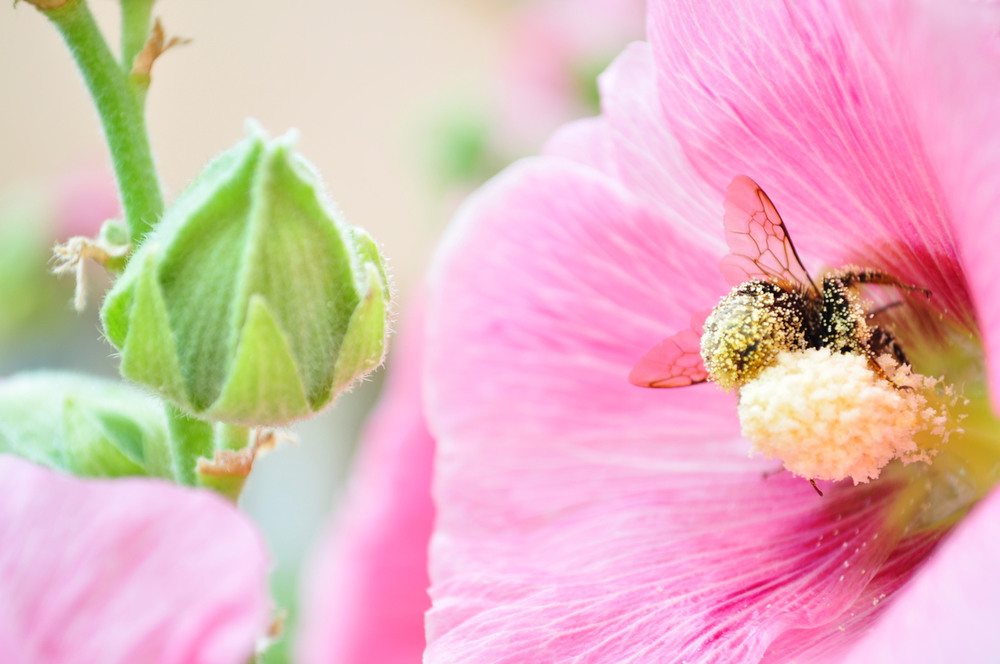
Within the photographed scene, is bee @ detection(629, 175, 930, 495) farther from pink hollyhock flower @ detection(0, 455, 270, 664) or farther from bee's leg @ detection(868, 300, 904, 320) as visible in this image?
pink hollyhock flower @ detection(0, 455, 270, 664)

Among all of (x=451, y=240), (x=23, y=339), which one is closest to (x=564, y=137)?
(x=451, y=240)

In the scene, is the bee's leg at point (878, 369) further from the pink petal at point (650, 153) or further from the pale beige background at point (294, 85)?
the pale beige background at point (294, 85)

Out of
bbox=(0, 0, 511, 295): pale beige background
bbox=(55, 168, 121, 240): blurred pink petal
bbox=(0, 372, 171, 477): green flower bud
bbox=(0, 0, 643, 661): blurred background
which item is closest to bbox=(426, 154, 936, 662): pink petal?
bbox=(0, 372, 171, 477): green flower bud

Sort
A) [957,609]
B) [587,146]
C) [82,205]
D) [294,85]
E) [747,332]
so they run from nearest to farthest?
[957,609], [747,332], [587,146], [82,205], [294,85]

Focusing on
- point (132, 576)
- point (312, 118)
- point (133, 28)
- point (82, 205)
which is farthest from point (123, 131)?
point (312, 118)

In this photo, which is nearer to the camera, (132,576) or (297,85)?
(132,576)

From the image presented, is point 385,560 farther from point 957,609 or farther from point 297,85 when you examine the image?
point 297,85
